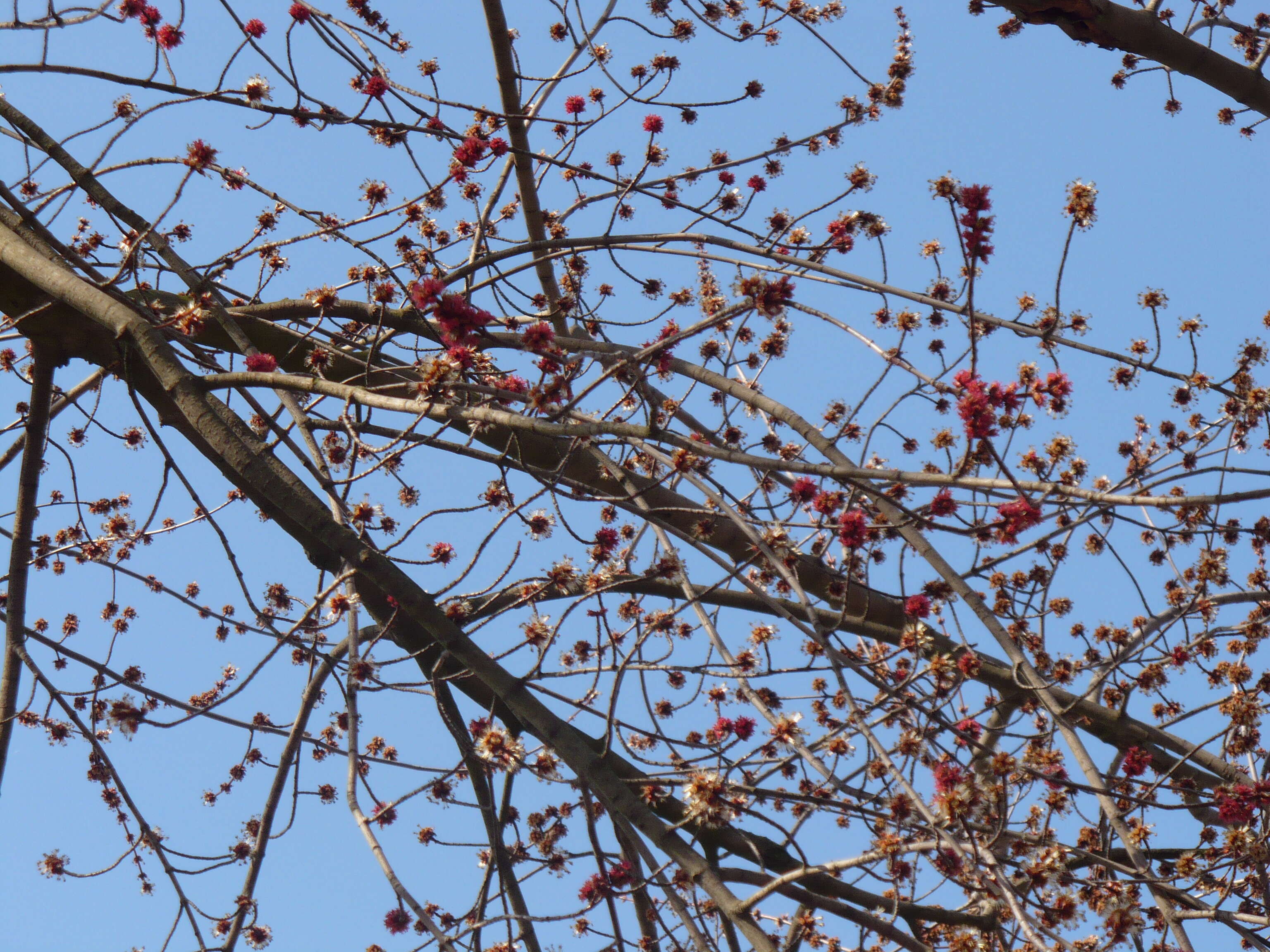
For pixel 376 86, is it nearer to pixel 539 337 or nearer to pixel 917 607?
pixel 539 337

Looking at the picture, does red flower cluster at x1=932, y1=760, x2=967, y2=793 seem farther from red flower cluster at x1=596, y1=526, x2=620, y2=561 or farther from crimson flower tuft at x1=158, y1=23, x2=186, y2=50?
crimson flower tuft at x1=158, y1=23, x2=186, y2=50

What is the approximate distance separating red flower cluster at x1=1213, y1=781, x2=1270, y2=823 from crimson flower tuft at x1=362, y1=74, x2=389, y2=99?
415 cm

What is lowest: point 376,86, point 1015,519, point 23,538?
point 1015,519

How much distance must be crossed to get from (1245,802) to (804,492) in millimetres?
1882

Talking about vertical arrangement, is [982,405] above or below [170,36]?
below

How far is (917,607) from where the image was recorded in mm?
3660

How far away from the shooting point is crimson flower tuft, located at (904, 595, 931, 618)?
365cm

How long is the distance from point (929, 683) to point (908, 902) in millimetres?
753

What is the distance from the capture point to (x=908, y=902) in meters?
3.61

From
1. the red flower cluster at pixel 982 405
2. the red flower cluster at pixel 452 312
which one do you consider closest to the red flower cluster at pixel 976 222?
the red flower cluster at pixel 982 405

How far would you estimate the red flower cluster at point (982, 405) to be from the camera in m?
2.31

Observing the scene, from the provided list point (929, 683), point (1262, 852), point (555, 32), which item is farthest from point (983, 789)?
point (555, 32)

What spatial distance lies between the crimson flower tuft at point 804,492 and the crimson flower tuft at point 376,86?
2321 millimetres

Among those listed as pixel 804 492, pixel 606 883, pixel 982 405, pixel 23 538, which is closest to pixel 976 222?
pixel 982 405
